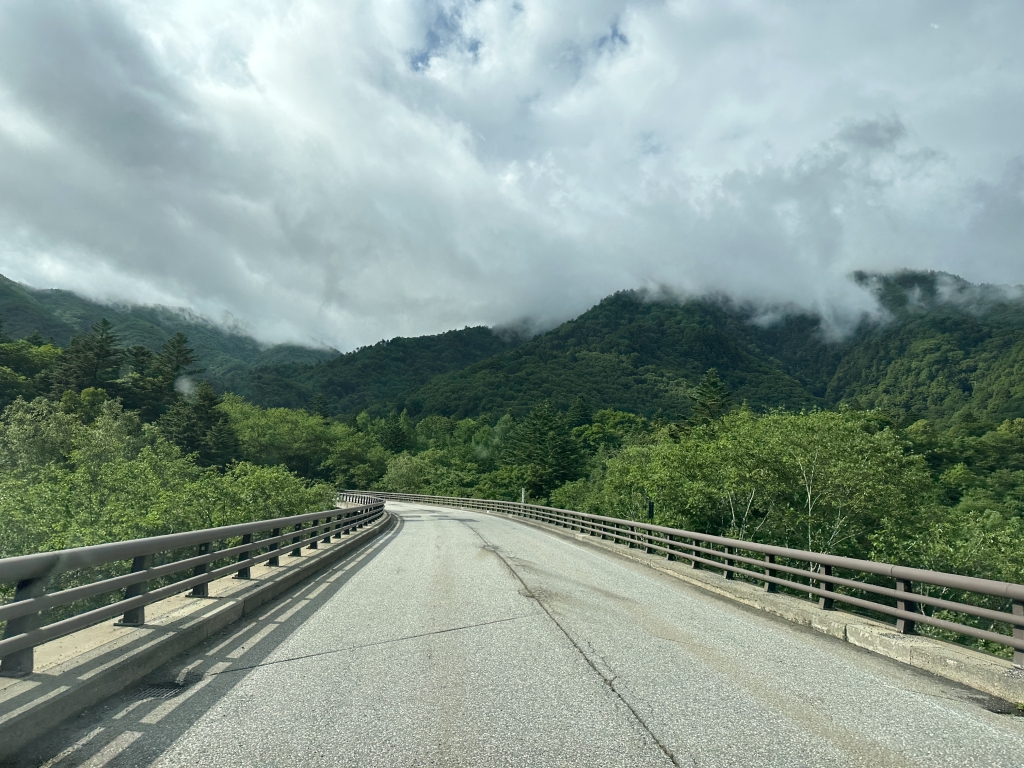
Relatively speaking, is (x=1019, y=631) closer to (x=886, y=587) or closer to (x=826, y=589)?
(x=826, y=589)

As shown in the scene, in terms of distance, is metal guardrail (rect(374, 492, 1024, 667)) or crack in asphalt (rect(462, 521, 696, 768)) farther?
metal guardrail (rect(374, 492, 1024, 667))

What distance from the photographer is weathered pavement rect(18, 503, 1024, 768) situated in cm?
389

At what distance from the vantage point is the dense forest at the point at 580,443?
2275 centimetres

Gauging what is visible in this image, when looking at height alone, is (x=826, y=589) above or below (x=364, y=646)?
above

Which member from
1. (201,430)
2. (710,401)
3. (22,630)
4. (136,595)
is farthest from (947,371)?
(22,630)

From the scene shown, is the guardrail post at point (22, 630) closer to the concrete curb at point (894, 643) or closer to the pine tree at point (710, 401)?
the concrete curb at point (894, 643)

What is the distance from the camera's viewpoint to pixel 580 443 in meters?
104

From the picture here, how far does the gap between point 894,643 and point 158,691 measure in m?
7.02

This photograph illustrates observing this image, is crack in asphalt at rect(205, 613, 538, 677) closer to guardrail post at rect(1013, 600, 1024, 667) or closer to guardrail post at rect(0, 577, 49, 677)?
guardrail post at rect(0, 577, 49, 677)

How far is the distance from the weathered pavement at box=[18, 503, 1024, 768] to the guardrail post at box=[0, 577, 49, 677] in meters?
0.64

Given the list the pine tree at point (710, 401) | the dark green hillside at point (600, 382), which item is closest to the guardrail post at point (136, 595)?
the pine tree at point (710, 401)

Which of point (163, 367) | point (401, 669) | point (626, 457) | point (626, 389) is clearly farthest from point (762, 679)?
point (626, 389)

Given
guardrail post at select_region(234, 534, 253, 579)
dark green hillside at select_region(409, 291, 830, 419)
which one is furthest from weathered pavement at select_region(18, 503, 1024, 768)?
dark green hillside at select_region(409, 291, 830, 419)

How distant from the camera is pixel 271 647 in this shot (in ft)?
20.9
